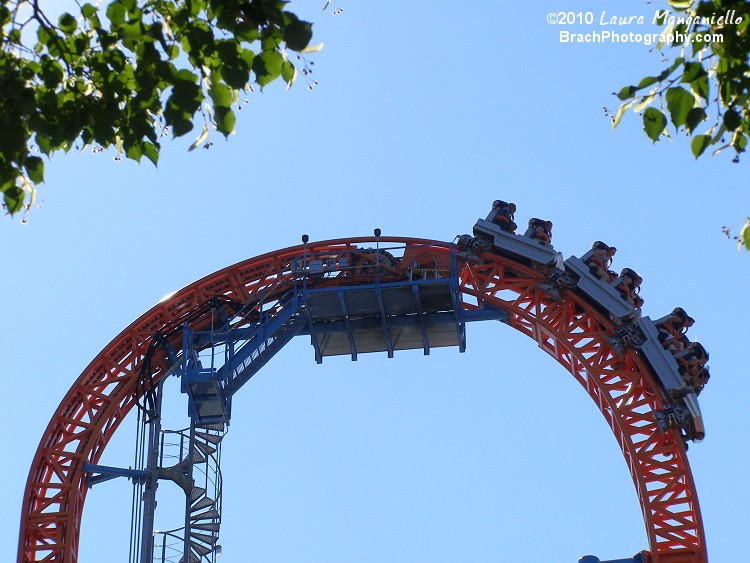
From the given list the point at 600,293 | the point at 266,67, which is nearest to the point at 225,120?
the point at 266,67

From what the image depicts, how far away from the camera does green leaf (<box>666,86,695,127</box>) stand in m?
Answer: 9.30

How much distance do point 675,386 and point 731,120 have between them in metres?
20.6

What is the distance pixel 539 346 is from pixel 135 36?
2246 centimetres

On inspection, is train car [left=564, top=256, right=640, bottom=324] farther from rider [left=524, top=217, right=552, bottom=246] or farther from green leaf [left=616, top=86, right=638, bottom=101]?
green leaf [left=616, top=86, right=638, bottom=101]

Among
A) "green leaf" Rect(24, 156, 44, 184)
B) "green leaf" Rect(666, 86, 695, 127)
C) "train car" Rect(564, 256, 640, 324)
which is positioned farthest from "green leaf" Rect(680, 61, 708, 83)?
"train car" Rect(564, 256, 640, 324)

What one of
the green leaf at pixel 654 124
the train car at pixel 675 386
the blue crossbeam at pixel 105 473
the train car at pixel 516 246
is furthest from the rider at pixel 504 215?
the green leaf at pixel 654 124

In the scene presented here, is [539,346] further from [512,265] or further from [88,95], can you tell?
[88,95]

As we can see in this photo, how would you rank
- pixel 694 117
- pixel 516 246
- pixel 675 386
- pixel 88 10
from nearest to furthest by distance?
pixel 694 117
pixel 88 10
pixel 675 386
pixel 516 246

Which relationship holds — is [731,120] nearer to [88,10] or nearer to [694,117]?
[694,117]

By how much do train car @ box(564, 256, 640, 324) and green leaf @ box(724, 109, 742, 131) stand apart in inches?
821

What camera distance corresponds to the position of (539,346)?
31359mm

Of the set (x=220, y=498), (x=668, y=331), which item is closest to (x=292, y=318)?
(x=220, y=498)

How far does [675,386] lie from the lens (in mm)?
29203

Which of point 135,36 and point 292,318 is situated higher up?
point 292,318
